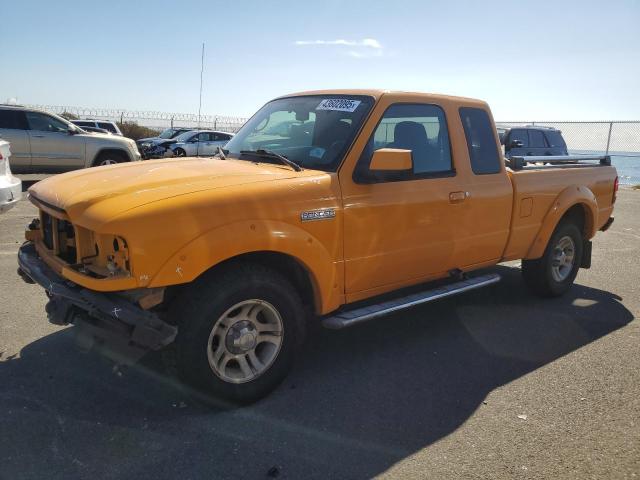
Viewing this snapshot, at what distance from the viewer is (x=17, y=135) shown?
12758 millimetres

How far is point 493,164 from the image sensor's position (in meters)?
4.88

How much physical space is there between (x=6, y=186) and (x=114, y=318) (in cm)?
430

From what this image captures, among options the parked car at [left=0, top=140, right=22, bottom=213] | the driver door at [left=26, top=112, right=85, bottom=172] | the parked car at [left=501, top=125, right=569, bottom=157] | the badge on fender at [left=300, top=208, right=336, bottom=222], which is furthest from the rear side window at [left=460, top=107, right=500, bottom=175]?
the driver door at [left=26, top=112, right=85, bottom=172]

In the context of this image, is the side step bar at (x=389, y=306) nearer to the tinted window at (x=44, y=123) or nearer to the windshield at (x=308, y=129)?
the windshield at (x=308, y=129)

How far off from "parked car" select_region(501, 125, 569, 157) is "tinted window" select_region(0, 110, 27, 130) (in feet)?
39.9

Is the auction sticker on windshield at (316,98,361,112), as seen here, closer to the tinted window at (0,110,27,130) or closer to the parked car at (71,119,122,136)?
the tinted window at (0,110,27,130)

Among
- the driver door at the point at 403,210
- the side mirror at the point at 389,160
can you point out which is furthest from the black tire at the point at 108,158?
the side mirror at the point at 389,160

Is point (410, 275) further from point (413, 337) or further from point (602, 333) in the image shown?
point (602, 333)

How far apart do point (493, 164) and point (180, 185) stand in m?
2.90

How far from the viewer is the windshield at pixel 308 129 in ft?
12.8

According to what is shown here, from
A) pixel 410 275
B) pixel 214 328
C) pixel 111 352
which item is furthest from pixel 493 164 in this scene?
pixel 111 352

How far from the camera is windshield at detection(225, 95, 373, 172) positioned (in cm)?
390

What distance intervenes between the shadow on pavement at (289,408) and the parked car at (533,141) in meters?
10.9

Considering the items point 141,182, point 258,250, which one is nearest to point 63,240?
point 141,182
